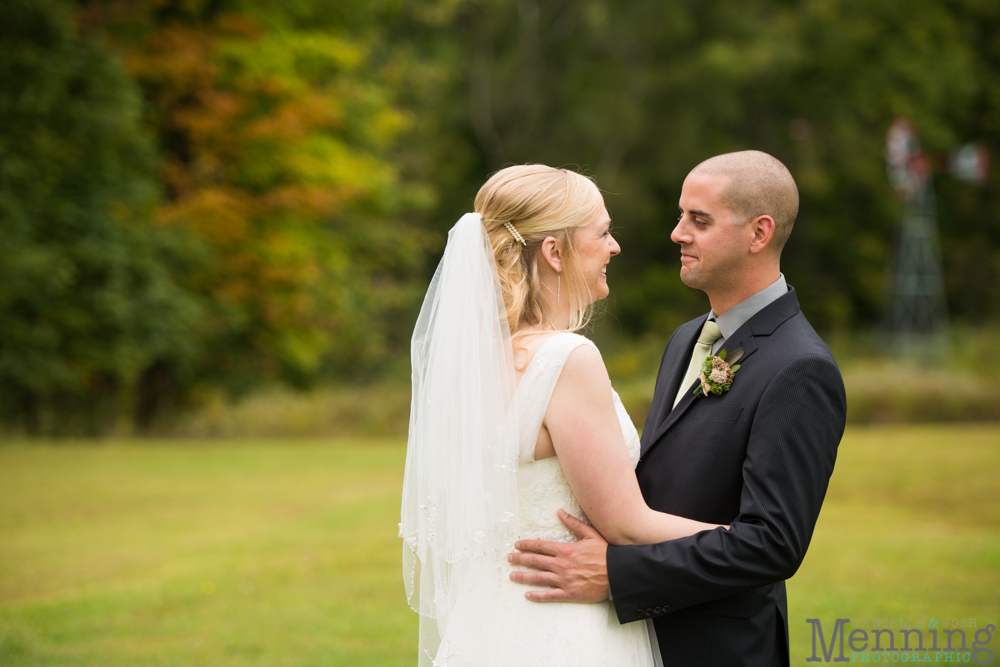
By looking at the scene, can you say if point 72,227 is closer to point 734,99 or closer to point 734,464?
point 734,464

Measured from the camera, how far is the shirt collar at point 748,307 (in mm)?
2895

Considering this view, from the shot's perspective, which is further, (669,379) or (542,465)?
(669,379)

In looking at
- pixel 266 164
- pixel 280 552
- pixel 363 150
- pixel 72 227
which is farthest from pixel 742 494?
pixel 363 150

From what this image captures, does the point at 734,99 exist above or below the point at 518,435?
above

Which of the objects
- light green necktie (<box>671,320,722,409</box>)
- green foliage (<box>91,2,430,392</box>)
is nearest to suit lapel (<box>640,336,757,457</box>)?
light green necktie (<box>671,320,722,409</box>)

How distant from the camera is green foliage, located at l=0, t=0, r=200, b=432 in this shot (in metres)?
15.0

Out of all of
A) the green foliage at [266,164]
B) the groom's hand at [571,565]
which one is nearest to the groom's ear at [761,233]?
the groom's hand at [571,565]

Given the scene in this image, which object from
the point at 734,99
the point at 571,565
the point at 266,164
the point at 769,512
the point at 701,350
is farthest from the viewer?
the point at 734,99

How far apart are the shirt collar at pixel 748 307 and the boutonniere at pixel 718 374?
0.13 meters

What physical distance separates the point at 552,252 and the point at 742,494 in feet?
3.24

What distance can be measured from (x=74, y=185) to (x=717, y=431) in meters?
16.4

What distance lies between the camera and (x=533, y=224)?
2.84 m

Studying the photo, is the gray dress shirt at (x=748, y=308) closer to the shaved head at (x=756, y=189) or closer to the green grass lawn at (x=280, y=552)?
the shaved head at (x=756, y=189)

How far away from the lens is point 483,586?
9.26 feet
